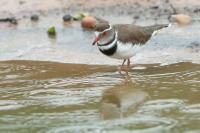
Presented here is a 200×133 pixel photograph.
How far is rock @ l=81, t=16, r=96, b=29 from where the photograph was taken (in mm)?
10367

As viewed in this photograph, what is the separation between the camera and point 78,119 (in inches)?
256

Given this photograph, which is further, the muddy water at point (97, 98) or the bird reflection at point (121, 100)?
→ the bird reflection at point (121, 100)

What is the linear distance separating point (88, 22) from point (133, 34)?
2065mm

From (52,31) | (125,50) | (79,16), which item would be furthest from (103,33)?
(79,16)

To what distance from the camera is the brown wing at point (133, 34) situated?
27.0 feet

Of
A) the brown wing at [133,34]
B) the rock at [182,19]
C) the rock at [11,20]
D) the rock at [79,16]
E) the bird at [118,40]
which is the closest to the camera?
the bird at [118,40]

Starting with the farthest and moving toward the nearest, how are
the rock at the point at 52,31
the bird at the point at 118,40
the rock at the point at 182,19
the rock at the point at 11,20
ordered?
the rock at the point at 11,20 < the rock at the point at 182,19 < the rock at the point at 52,31 < the bird at the point at 118,40

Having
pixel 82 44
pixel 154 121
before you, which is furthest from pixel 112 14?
pixel 154 121

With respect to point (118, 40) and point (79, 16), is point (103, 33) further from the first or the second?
point (79, 16)

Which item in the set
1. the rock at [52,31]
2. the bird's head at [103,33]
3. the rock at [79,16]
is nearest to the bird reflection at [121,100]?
the bird's head at [103,33]

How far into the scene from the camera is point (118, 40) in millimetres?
8125

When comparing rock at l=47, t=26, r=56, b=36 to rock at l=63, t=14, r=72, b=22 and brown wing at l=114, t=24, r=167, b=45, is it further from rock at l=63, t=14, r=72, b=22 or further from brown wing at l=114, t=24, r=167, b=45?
brown wing at l=114, t=24, r=167, b=45

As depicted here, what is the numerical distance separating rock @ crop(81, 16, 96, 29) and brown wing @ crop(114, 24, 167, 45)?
1.72 metres

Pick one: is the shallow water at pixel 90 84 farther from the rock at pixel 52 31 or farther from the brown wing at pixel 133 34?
the brown wing at pixel 133 34
